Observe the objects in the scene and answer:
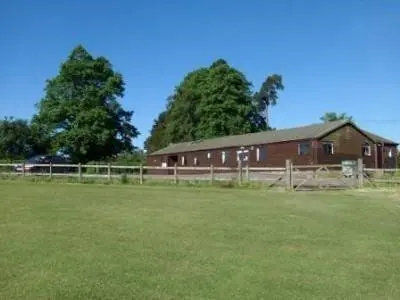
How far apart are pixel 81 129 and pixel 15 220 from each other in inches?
2088

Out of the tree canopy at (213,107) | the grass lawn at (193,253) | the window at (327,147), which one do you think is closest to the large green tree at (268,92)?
the tree canopy at (213,107)

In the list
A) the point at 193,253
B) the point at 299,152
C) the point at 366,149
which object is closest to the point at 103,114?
the point at 299,152

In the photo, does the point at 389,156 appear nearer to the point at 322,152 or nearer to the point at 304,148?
the point at 322,152

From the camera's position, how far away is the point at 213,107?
77125 millimetres

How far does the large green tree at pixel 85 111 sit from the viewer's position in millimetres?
64875

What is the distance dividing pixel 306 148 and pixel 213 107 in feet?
91.4

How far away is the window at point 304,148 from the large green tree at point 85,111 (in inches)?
936

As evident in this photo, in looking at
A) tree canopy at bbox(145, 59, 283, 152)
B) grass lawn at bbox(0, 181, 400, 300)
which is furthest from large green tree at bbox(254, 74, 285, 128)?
grass lawn at bbox(0, 181, 400, 300)

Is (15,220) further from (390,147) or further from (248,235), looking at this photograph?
(390,147)

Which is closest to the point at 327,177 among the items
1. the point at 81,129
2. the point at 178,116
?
the point at 81,129

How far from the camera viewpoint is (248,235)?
1123cm

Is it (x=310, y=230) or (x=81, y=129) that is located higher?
(x=81, y=129)

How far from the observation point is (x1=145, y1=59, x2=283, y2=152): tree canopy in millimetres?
77062

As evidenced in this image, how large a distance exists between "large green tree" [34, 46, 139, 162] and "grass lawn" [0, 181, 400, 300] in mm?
50082
